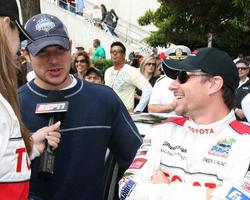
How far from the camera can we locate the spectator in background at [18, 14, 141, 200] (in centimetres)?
288

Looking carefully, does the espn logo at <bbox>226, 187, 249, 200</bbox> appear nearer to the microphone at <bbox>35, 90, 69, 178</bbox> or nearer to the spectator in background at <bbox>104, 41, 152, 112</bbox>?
the microphone at <bbox>35, 90, 69, 178</bbox>

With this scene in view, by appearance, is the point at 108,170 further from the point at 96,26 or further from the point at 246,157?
the point at 96,26

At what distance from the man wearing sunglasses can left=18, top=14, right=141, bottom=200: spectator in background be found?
1.20 ft

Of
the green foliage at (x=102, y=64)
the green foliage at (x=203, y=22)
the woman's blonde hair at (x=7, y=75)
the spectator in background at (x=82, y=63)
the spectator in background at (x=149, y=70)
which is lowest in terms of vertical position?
the green foliage at (x=102, y=64)

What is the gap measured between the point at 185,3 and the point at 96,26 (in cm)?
1369

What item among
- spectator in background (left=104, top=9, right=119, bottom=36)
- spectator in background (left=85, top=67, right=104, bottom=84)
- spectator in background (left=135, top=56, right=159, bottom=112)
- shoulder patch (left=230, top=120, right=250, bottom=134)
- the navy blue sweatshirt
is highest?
shoulder patch (left=230, top=120, right=250, bottom=134)

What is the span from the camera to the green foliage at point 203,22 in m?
13.1

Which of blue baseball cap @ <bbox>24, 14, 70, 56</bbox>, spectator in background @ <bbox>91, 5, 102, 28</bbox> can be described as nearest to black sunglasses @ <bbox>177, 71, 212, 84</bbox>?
blue baseball cap @ <bbox>24, 14, 70, 56</bbox>

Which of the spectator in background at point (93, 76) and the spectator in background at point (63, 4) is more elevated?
the spectator in background at point (93, 76)

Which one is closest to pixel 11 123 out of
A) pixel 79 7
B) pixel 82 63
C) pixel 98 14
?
pixel 82 63

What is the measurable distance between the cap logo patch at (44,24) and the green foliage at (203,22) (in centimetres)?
1004

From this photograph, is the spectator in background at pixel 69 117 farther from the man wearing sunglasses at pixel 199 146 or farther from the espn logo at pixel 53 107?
the man wearing sunglasses at pixel 199 146

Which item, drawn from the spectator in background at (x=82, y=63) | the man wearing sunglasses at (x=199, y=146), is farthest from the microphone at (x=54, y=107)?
the spectator in background at (x=82, y=63)

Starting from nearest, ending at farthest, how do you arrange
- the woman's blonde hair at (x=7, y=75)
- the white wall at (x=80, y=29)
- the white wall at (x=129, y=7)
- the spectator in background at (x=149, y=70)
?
1. the woman's blonde hair at (x=7, y=75)
2. the spectator in background at (x=149, y=70)
3. the white wall at (x=80, y=29)
4. the white wall at (x=129, y=7)
